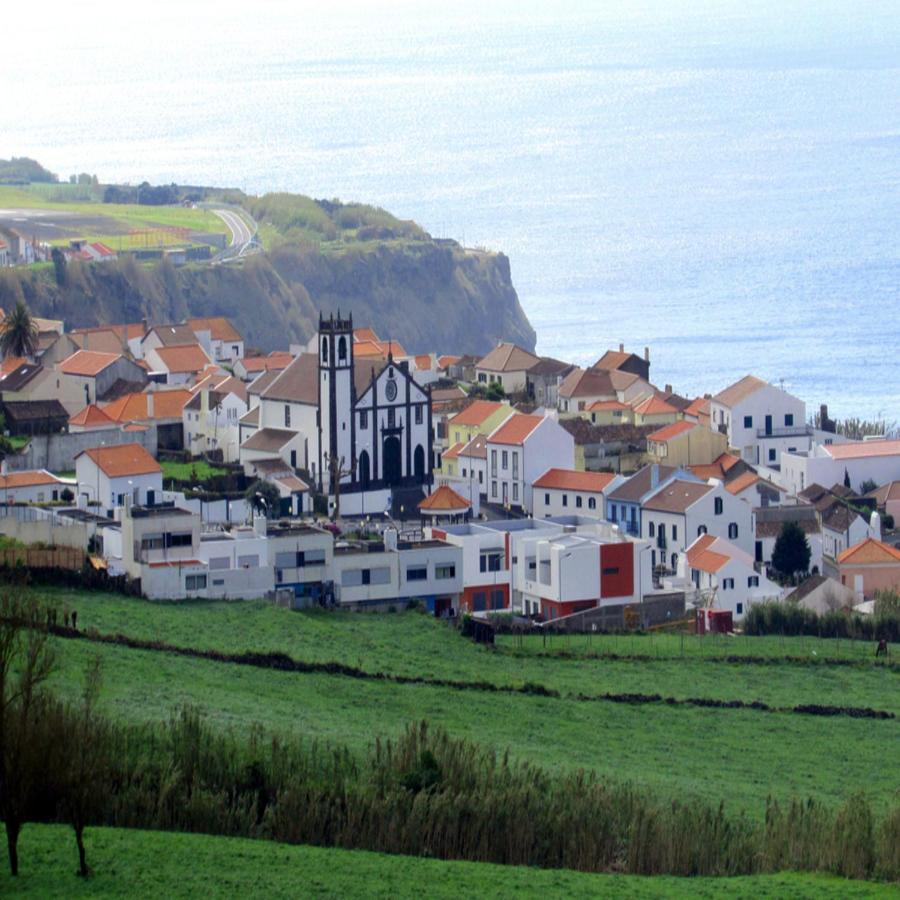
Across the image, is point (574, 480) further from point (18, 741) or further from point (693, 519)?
point (18, 741)

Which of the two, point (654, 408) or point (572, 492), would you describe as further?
point (654, 408)

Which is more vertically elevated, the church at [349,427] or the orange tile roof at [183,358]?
the orange tile roof at [183,358]

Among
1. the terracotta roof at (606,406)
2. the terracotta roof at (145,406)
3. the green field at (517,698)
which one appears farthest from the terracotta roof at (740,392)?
the green field at (517,698)

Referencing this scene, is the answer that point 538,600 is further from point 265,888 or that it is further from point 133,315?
point 133,315

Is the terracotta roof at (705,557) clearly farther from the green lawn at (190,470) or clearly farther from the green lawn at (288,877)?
the green lawn at (288,877)

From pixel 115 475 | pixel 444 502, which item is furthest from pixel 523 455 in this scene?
pixel 115 475

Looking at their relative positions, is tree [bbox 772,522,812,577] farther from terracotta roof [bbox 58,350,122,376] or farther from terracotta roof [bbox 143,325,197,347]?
terracotta roof [bbox 143,325,197,347]
